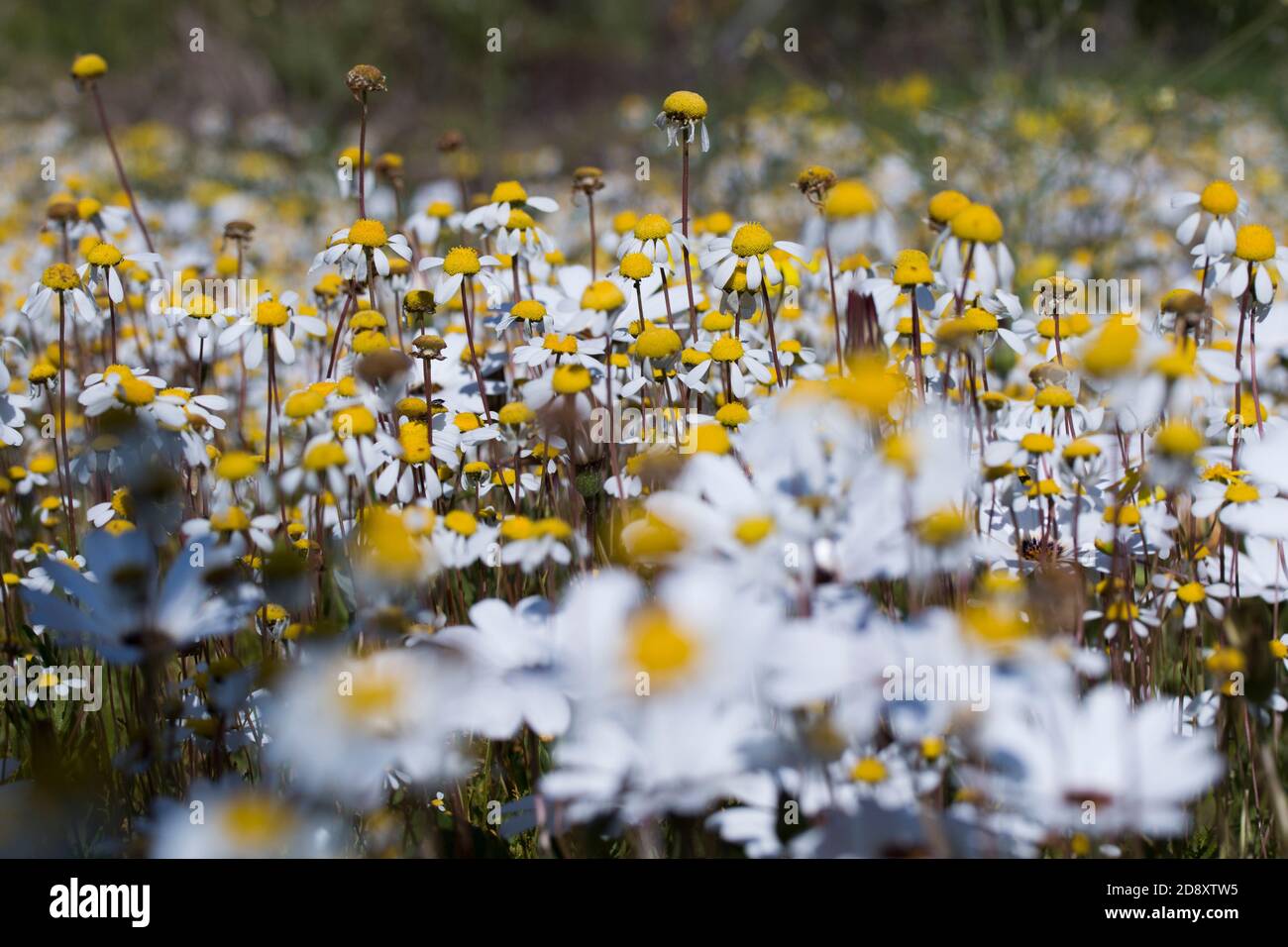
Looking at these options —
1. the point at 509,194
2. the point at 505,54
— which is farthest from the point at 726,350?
the point at 505,54

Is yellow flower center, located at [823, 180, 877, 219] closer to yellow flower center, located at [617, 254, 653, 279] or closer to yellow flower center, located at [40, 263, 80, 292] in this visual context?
yellow flower center, located at [617, 254, 653, 279]

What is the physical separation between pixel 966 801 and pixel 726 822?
221 mm

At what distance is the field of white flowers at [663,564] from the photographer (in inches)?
35.2

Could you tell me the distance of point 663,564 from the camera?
3.44ft

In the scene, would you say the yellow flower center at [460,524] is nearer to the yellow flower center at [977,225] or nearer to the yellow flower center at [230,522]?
the yellow flower center at [230,522]

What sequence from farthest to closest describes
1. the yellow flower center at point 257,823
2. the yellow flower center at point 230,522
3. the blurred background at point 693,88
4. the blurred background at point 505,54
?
the blurred background at point 505,54, the blurred background at point 693,88, the yellow flower center at point 230,522, the yellow flower center at point 257,823

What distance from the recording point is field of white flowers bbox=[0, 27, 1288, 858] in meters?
0.89

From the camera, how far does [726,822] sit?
3.29 feet

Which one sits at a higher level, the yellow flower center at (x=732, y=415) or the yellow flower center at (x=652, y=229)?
the yellow flower center at (x=652, y=229)

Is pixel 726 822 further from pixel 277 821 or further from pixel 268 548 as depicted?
pixel 268 548

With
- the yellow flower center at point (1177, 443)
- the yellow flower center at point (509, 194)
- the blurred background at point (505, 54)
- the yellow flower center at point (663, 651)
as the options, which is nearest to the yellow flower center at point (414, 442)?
the yellow flower center at point (509, 194)

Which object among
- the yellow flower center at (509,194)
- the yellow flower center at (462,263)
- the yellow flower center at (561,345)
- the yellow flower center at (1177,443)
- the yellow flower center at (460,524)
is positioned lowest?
the yellow flower center at (1177,443)

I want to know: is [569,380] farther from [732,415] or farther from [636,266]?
[636,266]
